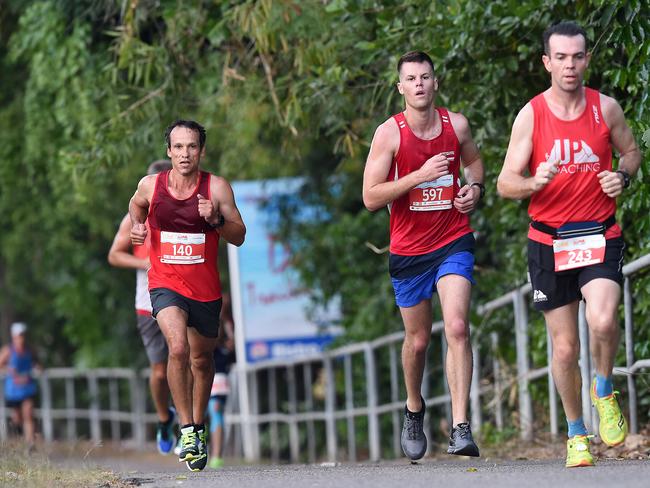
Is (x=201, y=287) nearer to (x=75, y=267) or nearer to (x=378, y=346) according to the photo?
(x=378, y=346)

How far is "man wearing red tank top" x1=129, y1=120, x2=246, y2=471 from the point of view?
9.10 metres

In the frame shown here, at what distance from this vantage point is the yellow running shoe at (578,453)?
766 centimetres

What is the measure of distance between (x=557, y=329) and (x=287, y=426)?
13.6 meters

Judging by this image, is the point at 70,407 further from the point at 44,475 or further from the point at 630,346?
the point at 44,475

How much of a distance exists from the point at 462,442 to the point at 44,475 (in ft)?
7.27

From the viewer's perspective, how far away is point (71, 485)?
775 cm

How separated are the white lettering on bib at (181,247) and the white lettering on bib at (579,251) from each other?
2.43 metres

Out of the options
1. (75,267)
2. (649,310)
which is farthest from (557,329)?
(75,267)

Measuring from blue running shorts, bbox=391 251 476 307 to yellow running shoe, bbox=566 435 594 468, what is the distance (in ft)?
4.06

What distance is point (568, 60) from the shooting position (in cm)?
751

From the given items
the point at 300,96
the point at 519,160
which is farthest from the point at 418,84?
the point at 300,96

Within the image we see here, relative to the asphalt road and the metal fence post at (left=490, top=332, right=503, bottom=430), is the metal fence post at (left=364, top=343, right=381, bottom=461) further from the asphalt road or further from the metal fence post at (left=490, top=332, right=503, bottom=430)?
the asphalt road

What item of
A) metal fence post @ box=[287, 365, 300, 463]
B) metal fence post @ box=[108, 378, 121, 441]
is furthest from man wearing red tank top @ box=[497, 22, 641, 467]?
metal fence post @ box=[108, 378, 121, 441]

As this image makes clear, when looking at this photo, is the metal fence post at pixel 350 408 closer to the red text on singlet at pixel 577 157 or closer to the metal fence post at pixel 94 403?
the red text on singlet at pixel 577 157
